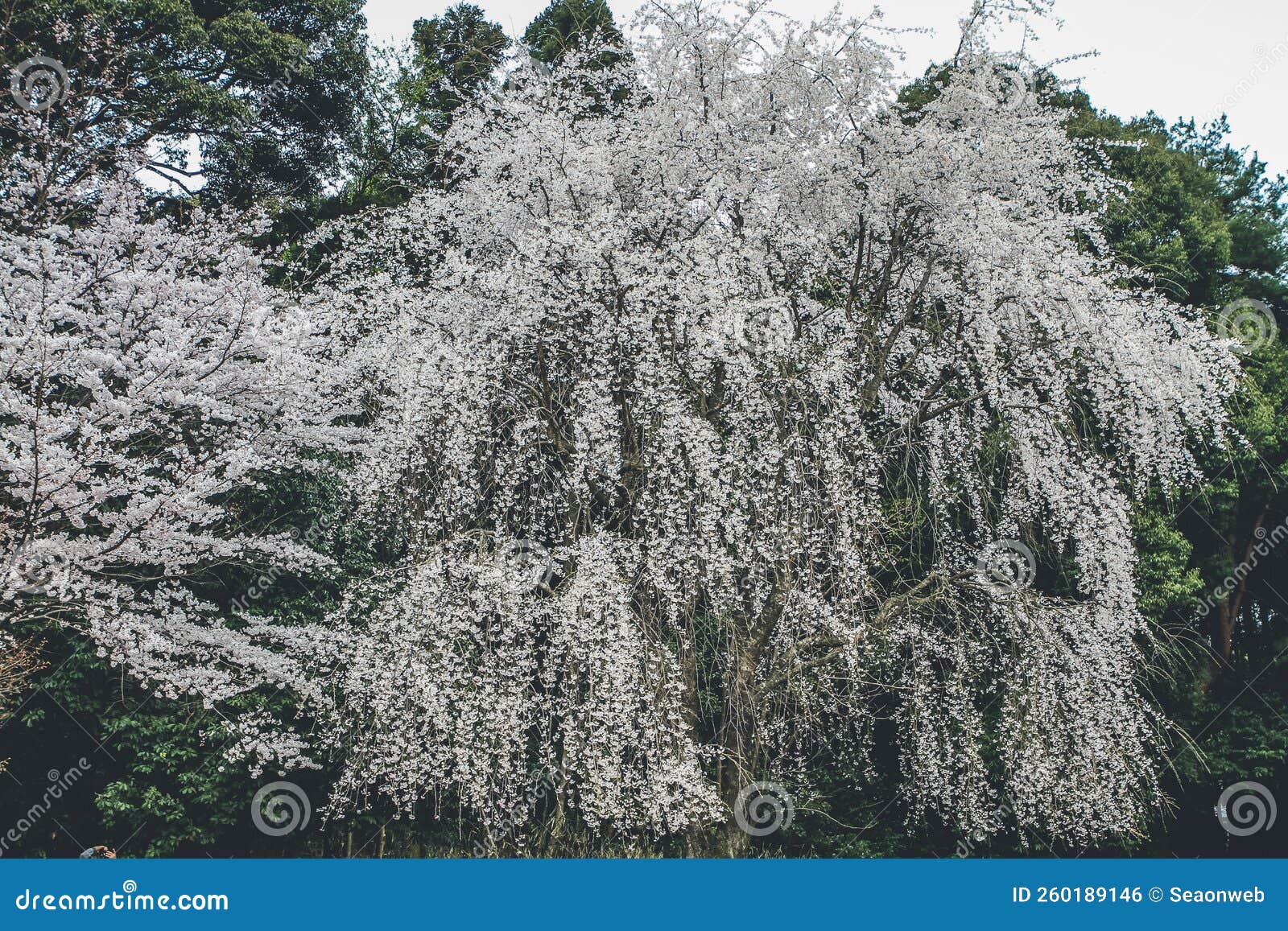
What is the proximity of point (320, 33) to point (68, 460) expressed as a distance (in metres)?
8.94

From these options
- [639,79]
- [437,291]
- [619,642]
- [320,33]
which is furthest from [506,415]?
[320,33]

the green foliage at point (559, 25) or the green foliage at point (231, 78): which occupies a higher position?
the green foliage at point (559, 25)

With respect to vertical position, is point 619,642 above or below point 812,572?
below

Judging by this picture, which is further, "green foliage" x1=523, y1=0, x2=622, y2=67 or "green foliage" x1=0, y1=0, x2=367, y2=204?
"green foliage" x1=523, y1=0, x2=622, y2=67

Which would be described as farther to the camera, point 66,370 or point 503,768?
point 66,370

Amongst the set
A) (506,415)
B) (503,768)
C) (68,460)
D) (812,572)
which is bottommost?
(503,768)

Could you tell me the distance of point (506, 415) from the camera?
481 centimetres

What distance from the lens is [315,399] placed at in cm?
570

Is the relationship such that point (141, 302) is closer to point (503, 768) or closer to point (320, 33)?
point (503, 768)

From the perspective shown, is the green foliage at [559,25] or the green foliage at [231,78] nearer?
the green foliage at [231,78]

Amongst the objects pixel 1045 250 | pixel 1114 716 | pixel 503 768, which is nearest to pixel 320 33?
pixel 1045 250

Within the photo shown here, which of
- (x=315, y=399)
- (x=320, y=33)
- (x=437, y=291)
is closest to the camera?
(x=437, y=291)

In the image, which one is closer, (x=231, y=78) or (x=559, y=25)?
(x=231, y=78)

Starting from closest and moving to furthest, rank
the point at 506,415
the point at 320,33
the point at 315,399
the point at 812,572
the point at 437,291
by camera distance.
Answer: the point at 812,572
the point at 506,415
the point at 437,291
the point at 315,399
the point at 320,33
